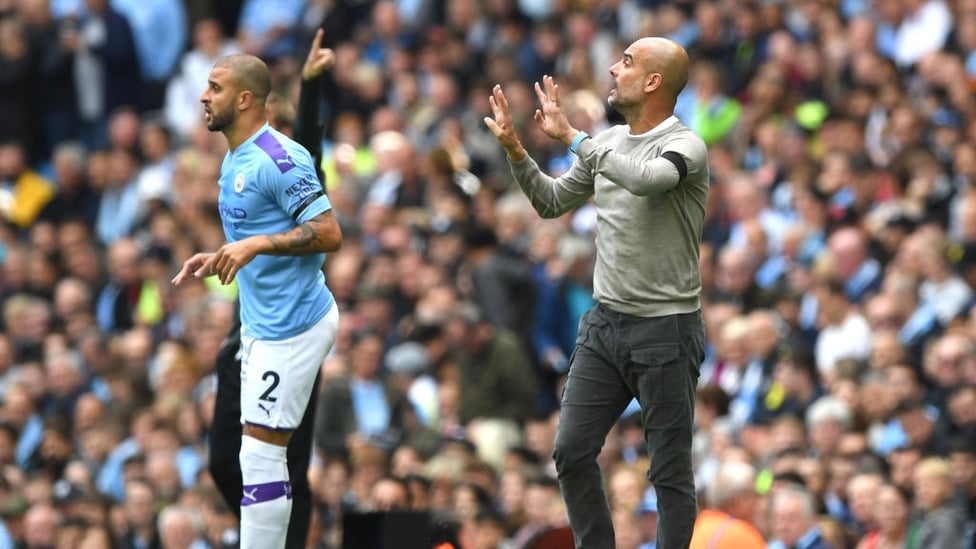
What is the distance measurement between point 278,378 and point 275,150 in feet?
3.26

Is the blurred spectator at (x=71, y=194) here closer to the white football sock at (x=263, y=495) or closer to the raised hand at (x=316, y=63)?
the raised hand at (x=316, y=63)

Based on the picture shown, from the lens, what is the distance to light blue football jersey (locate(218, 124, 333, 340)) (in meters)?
8.63

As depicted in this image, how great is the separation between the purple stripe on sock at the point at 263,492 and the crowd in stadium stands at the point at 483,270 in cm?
181

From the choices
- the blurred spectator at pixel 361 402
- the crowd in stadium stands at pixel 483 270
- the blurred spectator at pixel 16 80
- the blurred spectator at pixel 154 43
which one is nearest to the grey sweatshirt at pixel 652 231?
the crowd in stadium stands at pixel 483 270

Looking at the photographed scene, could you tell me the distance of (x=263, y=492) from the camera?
8773 mm

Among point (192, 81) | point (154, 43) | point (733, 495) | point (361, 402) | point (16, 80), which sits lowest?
point (733, 495)

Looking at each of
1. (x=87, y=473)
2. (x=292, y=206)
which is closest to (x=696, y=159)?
(x=292, y=206)

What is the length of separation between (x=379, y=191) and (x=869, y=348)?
5.42 meters

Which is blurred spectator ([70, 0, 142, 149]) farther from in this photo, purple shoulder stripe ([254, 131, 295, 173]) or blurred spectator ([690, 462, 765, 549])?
purple shoulder stripe ([254, 131, 295, 173])

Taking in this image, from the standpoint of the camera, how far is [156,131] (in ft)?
67.2

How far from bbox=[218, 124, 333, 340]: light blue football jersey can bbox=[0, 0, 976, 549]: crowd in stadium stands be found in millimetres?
1148

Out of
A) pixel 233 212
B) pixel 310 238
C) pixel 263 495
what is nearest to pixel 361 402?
pixel 263 495

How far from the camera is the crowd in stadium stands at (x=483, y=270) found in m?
12.9

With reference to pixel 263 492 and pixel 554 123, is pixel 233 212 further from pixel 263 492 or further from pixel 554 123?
pixel 554 123
